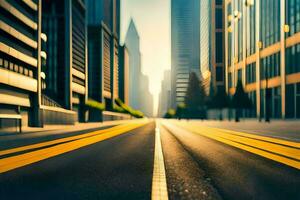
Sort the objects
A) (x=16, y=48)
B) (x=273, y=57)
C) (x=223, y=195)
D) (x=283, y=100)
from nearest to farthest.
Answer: (x=223, y=195)
(x=16, y=48)
(x=283, y=100)
(x=273, y=57)

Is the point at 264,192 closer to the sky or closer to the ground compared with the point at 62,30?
closer to the ground

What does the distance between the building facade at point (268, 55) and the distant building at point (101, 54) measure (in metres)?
44.1

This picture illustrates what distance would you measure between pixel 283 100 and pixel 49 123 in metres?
33.7

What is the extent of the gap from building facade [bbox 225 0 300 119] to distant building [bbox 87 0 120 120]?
44.1 meters

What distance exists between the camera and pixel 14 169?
16.9 feet

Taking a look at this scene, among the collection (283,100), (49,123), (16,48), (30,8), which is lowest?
(49,123)

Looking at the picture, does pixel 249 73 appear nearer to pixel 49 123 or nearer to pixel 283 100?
pixel 283 100

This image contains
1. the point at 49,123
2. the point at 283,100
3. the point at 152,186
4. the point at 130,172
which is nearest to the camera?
the point at 152,186

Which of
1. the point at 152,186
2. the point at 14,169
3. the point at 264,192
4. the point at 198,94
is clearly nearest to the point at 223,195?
the point at 264,192

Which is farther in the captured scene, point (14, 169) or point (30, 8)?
point (30, 8)

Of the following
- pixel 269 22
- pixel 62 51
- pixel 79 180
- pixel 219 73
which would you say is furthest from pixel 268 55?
pixel 79 180

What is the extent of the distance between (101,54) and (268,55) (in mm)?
59745

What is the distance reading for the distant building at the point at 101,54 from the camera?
9881 cm

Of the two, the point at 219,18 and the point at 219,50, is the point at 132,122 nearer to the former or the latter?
the point at 219,50
